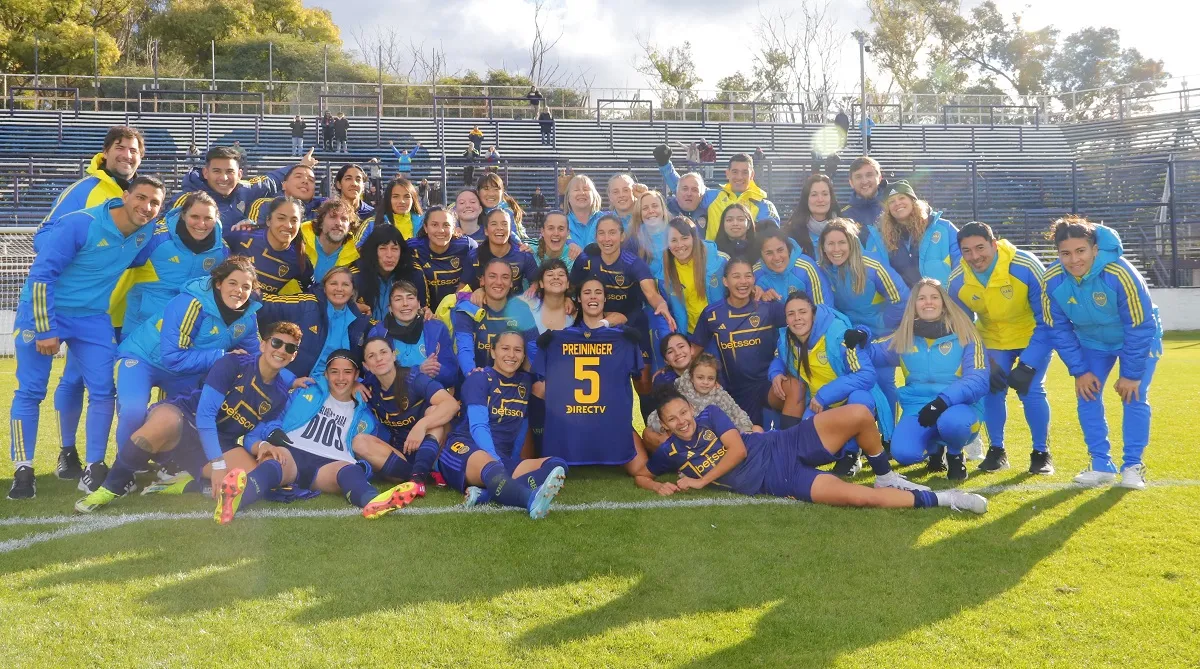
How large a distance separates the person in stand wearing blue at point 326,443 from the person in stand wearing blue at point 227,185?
182 centimetres

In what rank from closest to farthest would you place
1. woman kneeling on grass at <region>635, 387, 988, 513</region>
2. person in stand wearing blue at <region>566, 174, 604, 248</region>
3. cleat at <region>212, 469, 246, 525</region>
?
cleat at <region>212, 469, 246, 525</region> → woman kneeling on grass at <region>635, 387, 988, 513</region> → person in stand wearing blue at <region>566, 174, 604, 248</region>

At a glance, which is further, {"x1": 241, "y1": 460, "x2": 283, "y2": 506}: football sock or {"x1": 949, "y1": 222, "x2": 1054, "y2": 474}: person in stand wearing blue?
{"x1": 949, "y1": 222, "x2": 1054, "y2": 474}: person in stand wearing blue

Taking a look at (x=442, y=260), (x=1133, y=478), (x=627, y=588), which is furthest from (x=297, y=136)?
(x=627, y=588)

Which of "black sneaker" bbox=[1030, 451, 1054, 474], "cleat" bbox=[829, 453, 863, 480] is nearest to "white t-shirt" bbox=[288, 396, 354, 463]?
"cleat" bbox=[829, 453, 863, 480]

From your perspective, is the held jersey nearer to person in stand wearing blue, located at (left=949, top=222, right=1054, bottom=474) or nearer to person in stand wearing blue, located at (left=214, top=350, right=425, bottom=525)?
person in stand wearing blue, located at (left=214, top=350, right=425, bottom=525)

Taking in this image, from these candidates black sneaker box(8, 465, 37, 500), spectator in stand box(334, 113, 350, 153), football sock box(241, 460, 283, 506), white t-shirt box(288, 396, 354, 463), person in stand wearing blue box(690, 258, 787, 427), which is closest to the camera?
football sock box(241, 460, 283, 506)

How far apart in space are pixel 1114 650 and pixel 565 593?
191 centimetres

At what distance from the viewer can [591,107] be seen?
2942cm

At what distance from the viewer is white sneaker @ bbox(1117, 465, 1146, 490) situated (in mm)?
5086

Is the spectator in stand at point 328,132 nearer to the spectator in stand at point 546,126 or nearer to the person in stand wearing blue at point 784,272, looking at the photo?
the spectator in stand at point 546,126

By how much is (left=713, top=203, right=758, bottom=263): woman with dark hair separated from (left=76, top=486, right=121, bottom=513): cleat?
13.6ft

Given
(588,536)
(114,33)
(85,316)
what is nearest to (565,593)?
(588,536)

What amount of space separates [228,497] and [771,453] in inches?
113

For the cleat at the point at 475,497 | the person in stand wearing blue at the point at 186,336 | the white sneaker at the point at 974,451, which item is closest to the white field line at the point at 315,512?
the cleat at the point at 475,497
